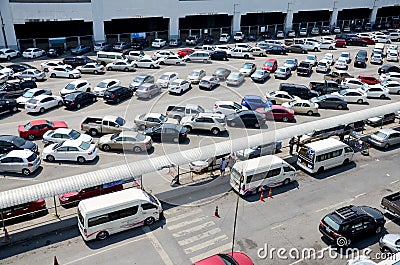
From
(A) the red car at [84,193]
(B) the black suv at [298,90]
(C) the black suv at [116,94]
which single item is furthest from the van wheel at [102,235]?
(B) the black suv at [298,90]

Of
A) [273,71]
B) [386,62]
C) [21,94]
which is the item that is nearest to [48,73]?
[21,94]

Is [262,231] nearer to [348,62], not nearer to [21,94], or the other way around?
[21,94]

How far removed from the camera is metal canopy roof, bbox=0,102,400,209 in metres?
19.8

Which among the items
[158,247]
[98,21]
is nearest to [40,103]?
[158,247]

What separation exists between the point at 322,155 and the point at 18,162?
20.9 meters

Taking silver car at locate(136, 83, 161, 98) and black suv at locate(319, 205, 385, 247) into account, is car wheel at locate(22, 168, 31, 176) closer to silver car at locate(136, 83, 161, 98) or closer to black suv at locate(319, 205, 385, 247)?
silver car at locate(136, 83, 161, 98)

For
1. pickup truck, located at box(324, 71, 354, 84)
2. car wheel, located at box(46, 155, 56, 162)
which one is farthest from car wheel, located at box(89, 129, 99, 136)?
pickup truck, located at box(324, 71, 354, 84)

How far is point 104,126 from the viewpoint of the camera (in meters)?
32.2

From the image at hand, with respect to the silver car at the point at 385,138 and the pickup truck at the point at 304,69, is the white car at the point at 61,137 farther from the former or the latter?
the pickup truck at the point at 304,69

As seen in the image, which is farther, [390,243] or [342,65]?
[342,65]

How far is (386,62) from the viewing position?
63844 mm

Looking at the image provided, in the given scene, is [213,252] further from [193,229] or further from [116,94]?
[116,94]

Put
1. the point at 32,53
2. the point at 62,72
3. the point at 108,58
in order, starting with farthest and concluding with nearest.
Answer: the point at 32,53 → the point at 108,58 → the point at 62,72

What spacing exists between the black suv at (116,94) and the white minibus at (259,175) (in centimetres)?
1943
